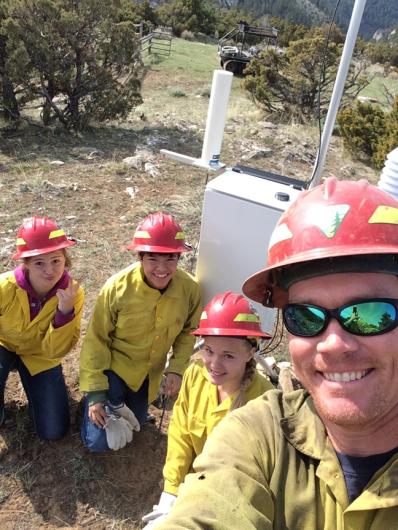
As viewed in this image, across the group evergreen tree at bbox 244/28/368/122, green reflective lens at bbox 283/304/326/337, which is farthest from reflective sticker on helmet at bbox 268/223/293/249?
evergreen tree at bbox 244/28/368/122

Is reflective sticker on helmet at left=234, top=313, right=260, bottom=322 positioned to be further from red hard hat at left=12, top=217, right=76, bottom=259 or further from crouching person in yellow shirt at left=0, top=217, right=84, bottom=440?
red hard hat at left=12, top=217, right=76, bottom=259

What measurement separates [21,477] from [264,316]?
6.39 feet

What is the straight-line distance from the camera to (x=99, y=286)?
15.9ft

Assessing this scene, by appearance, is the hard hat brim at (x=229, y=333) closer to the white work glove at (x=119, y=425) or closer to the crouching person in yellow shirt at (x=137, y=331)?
the crouching person in yellow shirt at (x=137, y=331)

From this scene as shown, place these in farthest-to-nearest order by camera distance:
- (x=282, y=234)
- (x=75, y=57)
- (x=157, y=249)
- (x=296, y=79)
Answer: (x=296, y=79) < (x=75, y=57) < (x=157, y=249) < (x=282, y=234)

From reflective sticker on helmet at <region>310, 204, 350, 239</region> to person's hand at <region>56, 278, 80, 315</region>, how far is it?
6.45 ft

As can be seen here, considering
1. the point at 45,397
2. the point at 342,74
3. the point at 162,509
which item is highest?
the point at 342,74

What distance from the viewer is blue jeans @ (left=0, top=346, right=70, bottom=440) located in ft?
10.3

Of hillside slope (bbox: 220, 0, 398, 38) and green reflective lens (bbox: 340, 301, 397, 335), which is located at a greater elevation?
hillside slope (bbox: 220, 0, 398, 38)

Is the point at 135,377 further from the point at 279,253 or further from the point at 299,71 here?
the point at 299,71

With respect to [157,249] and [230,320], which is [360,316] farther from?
[157,249]

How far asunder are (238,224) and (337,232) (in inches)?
A: 71.8

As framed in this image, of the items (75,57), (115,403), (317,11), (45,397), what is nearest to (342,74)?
(115,403)

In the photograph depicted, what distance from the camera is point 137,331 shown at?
10.1 feet
